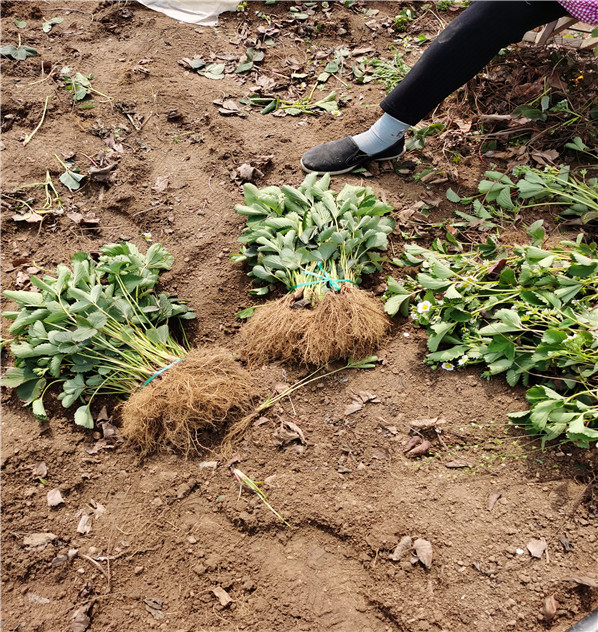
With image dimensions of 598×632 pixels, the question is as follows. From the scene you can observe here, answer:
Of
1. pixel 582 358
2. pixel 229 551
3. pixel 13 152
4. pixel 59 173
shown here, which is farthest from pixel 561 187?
pixel 13 152

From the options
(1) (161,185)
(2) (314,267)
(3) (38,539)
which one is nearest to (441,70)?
(2) (314,267)

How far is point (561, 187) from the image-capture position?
2.70m

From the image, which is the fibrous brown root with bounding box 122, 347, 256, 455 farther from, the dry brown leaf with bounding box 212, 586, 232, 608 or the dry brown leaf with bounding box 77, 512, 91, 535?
the dry brown leaf with bounding box 212, 586, 232, 608

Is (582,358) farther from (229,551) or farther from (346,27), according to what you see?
(346,27)

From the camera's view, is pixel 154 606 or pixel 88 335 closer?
pixel 154 606

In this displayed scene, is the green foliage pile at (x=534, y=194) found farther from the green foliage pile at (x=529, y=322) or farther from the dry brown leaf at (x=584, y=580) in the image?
the dry brown leaf at (x=584, y=580)

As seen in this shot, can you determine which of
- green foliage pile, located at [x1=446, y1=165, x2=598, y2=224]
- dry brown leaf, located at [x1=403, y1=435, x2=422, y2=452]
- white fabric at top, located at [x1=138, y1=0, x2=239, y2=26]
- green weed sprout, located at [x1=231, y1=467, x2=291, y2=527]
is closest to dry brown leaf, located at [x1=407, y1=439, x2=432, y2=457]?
dry brown leaf, located at [x1=403, y1=435, x2=422, y2=452]

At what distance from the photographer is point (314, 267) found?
2.50 meters

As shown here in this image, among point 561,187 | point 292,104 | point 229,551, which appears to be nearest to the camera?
point 229,551

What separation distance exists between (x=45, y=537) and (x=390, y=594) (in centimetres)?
141

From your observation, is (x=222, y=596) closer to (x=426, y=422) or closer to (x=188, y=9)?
(x=426, y=422)

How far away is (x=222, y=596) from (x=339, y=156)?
2.35 m

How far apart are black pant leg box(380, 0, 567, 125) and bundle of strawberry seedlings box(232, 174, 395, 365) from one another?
607 millimetres

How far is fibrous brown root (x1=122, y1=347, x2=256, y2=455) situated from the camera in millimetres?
2225
